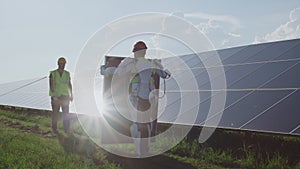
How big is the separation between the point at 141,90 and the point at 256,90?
11.2ft

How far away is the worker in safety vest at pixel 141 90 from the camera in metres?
6.44

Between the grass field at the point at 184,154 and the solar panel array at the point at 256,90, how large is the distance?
40cm

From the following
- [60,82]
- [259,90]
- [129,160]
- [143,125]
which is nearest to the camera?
[129,160]

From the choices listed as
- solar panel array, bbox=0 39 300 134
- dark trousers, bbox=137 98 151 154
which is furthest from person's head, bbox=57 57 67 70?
dark trousers, bbox=137 98 151 154

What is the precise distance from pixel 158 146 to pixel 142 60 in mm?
2134

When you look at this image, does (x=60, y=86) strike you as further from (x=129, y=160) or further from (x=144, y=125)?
(x=129, y=160)

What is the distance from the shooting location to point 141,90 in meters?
6.41

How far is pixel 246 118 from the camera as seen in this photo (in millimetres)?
7094

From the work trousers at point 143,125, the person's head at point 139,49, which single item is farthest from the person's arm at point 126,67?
the work trousers at point 143,125

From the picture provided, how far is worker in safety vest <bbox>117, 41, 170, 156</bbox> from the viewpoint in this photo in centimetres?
644

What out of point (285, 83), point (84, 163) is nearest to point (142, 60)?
point (84, 163)

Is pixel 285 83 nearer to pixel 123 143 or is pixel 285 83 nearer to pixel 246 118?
pixel 246 118

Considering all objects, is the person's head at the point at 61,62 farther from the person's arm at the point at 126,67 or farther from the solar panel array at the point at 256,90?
the person's arm at the point at 126,67

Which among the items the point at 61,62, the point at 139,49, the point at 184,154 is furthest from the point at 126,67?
the point at 61,62
